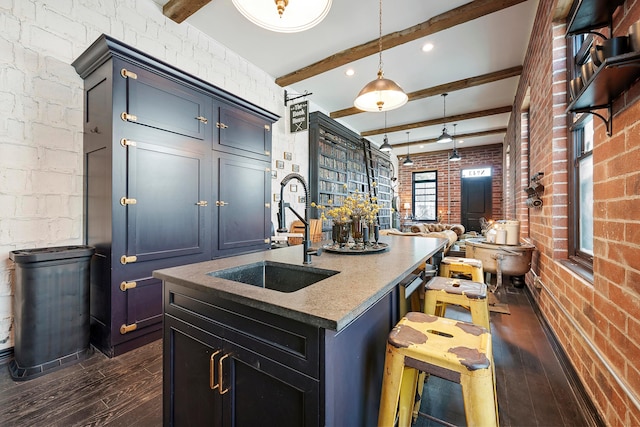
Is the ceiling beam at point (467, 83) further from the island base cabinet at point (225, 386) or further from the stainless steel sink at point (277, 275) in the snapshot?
the island base cabinet at point (225, 386)

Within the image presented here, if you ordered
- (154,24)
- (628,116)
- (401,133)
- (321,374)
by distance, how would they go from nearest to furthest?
(321,374), (628,116), (154,24), (401,133)

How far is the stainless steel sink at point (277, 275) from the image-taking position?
4.45ft

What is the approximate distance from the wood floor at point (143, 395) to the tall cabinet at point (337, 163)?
10.6 ft

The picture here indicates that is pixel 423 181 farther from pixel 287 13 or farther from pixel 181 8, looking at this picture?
pixel 287 13

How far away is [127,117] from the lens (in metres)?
2.06

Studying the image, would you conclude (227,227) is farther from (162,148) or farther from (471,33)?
(471,33)

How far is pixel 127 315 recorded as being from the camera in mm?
2107

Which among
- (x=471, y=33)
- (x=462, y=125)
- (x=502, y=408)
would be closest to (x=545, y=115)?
(x=471, y=33)

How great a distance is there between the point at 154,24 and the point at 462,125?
676 cm

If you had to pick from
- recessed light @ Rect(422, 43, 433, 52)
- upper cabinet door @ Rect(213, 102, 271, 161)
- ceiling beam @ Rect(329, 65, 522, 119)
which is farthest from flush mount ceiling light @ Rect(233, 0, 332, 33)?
ceiling beam @ Rect(329, 65, 522, 119)

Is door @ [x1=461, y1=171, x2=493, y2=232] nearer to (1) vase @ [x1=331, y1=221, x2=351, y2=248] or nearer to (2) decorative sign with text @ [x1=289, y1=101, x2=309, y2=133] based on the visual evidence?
(2) decorative sign with text @ [x1=289, y1=101, x2=309, y2=133]

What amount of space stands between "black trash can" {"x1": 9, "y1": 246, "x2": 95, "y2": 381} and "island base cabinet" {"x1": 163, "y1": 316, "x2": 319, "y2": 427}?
131 centimetres

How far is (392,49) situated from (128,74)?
308cm

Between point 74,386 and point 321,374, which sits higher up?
point 321,374
